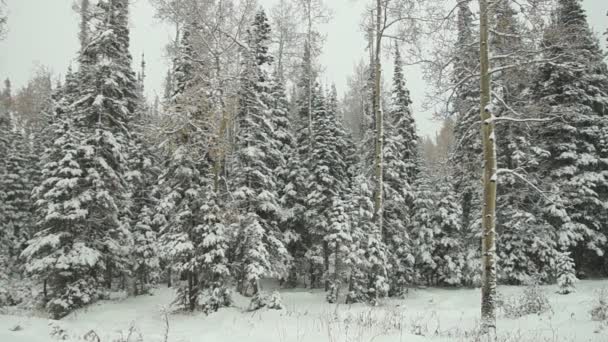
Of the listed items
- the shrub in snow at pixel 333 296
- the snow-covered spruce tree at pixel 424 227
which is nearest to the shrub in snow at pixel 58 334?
the shrub in snow at pixel 333 296

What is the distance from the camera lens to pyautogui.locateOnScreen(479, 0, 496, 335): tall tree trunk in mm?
8438

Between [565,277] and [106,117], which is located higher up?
[106,117]

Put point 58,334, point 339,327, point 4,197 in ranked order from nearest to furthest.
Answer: point 58,334 < point 339,327 < point 4,197

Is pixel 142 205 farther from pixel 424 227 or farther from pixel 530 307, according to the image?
pixel 530 307

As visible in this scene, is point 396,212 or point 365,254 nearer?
point 365,254

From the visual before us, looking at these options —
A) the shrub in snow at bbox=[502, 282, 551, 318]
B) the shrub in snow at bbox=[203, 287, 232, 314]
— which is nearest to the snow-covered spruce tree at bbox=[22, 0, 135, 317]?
the shrub in snow at bbox=[203, 287, 232, 314]

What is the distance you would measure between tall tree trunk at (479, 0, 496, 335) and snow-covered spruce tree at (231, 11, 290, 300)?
9.43 metres

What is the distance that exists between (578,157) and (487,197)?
48.6 ft

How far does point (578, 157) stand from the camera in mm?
19750

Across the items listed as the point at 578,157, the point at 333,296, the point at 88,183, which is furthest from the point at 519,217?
the point at 88,183

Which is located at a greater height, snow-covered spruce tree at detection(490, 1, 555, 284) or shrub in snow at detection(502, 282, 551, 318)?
snow-covered spruce tree at detection(490, 1, 555, 284)

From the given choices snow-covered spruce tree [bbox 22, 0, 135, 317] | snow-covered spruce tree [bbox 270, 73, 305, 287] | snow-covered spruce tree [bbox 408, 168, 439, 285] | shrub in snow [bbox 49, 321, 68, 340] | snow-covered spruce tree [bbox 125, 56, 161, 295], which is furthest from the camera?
snow-covered spruce tree [bbox 270, 73, 305, 287]

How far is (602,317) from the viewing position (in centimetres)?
864

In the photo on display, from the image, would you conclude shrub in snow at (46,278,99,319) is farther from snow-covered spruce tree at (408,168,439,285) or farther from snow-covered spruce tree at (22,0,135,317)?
snow-covered spruce tree at (408,168,439,285)
